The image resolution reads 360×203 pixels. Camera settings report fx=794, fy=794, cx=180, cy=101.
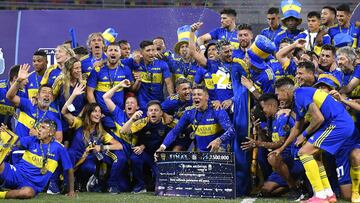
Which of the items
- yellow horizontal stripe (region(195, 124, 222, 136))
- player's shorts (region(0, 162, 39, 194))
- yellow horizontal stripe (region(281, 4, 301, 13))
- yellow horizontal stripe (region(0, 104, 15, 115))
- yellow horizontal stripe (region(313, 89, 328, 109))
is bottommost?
player's shorts (region(0, 162, 39, 194))

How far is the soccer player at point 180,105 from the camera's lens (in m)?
9.46

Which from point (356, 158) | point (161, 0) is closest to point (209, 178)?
point (356, 158)

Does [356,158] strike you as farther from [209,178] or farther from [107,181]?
[107,181]

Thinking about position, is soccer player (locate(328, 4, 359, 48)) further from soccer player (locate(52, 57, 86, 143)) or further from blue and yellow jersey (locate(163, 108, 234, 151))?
soccer player (locate(52, 57, 86, 143))

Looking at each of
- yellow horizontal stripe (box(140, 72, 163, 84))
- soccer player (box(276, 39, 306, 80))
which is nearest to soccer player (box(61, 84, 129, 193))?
yellow horizontal stripe (box(140, 72, 163, 84))

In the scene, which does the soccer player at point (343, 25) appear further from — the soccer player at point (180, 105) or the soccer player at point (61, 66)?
the soccer player at point (61, 66)

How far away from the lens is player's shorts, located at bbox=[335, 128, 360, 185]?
8289mm

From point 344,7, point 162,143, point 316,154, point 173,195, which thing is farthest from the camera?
point 344,7

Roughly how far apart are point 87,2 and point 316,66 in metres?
5.25

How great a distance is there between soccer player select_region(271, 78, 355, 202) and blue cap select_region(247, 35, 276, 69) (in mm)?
900

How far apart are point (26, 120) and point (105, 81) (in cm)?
112

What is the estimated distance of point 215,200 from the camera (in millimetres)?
8250

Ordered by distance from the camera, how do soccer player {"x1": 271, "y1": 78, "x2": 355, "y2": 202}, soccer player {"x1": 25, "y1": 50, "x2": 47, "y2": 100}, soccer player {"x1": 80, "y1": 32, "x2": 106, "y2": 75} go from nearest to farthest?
soccer player {"x1": 271, "y1": 78, "x2": 355, "y2": 202} < soccer player {"x1": 25, "y1": 50, "x2": 47, "y2": 100} < soccer player {"x1": 80, "y1": 32, "x2": 106, "y2": 75}

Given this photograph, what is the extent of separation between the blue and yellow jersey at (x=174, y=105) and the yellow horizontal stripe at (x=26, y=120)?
1582 mm
